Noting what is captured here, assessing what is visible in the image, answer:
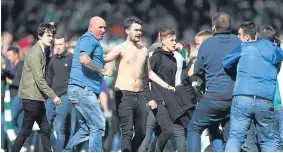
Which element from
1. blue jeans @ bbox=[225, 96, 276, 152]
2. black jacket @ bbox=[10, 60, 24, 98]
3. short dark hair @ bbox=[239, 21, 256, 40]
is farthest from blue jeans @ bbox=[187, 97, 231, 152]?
black jacket @ bbox=[10, 60, 24, 98]

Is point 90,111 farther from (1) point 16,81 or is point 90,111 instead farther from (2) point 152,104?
(1) point 16,81

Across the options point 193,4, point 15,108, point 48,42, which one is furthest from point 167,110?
point 193,4

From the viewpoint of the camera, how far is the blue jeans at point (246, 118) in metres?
13.3

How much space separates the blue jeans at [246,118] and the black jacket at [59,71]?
546 centimetres

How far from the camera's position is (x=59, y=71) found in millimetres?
18562

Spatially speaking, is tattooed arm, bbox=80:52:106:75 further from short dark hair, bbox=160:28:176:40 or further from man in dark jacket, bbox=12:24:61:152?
short dark hair, bbox=160:28:176:40

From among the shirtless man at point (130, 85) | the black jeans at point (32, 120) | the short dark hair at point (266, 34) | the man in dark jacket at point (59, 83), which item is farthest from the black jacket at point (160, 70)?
the man in dark jacket at point (59, 83)

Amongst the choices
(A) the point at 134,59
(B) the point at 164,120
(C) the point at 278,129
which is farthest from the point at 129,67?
(C) the point at 278,129

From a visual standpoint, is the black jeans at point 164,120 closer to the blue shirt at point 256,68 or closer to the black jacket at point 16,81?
the blue shirt at point 256,68

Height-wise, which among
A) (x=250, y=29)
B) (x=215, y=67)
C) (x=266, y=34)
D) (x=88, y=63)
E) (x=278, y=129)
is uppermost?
(x=250, y=29)

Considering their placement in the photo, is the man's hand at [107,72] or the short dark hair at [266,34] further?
the man's hand at [107,72]

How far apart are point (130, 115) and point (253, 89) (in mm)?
2043

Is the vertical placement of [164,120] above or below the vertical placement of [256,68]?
below

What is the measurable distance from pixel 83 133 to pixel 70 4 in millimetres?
14829
